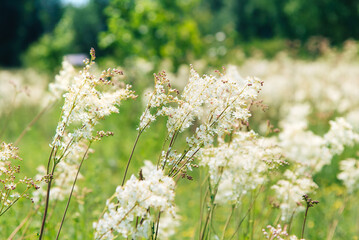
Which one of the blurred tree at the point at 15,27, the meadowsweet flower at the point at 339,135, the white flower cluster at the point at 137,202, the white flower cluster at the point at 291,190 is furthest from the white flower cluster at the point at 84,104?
the blurred tree at the point at 15,27

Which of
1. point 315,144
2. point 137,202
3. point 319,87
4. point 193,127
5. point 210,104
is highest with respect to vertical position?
point 319,87

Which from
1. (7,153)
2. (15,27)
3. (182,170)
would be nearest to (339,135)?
(182,170)

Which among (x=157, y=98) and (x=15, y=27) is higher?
(x=15, y=27)

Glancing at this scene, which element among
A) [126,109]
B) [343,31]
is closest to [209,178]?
[126,109]

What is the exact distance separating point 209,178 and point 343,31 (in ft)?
107

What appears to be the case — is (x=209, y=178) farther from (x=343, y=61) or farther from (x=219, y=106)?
(x=343, y=61)

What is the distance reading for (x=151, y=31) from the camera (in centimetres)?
1031

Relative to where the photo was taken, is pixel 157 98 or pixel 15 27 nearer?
pixel 157 98

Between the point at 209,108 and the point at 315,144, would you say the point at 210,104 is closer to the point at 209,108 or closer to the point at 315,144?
the point at 209,108

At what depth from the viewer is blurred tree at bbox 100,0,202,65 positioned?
9.80 meters

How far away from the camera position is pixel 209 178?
226cm

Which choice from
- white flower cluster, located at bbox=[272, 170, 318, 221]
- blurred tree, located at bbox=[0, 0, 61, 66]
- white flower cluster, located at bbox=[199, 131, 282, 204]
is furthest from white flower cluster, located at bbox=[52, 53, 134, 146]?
blurred tree, located at bbox=[0, 0, 61, 66]

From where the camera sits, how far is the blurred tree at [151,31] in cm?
980

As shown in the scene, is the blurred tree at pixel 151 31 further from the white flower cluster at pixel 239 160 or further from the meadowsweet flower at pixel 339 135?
the white flower cluster at pixel 239 160
